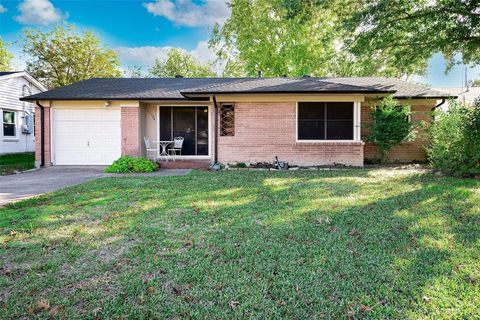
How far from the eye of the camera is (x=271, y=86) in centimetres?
1136

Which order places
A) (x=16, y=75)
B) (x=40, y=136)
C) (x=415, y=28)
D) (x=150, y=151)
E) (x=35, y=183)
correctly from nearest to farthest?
(x=35, y=183) < (x=415, y=28) < (x=40, y=136) < (x=150, y=151) < (x=16, y=75)

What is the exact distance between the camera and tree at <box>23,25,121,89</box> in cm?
2602

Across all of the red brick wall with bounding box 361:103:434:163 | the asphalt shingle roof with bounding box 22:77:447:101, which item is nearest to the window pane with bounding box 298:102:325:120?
the asphalt shingle roof with bounding box 22:77:447:101

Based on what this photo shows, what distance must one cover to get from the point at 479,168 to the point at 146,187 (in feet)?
28.6

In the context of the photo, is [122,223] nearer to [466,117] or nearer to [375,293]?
[375,293]

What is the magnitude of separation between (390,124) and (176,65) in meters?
33.5

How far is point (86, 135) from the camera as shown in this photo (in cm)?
1216

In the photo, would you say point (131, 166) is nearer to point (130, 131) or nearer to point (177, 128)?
point (130, 131)

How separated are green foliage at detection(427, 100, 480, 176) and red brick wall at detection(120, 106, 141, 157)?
10565 millimetres

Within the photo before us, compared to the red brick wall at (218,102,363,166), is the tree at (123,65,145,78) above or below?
above

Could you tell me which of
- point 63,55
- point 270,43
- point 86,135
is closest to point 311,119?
point 86,135

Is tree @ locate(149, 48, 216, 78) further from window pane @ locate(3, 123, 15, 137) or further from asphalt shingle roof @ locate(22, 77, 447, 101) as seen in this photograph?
asphalt shingle roof @ locate(22, 77, 447, 101)

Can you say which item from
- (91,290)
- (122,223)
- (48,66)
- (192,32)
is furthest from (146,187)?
(48,66)

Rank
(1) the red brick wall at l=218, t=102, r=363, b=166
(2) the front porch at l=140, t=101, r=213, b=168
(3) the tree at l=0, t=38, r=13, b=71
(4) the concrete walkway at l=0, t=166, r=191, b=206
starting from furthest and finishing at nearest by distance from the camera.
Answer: (3) the tree at l=0, t=38, r=13, b=71, (2) the front porch at l=140, t=101, r=213, b=168, (1) the red brick wall at l=218, t=102, r=363, b=166, (4) the concrete walkway at l=0, t=166, r=191, b=206
